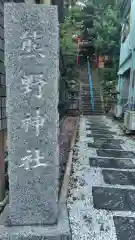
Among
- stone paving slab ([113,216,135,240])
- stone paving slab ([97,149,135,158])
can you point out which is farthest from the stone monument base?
stone paving slab ([97,149,135,158])

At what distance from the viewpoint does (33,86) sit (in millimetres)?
2012

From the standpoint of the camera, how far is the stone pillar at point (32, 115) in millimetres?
1944

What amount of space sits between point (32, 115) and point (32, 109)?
0.06 m

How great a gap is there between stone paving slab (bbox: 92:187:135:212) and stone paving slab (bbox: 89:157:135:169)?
3.52 ft

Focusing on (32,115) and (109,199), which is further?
(109,199)

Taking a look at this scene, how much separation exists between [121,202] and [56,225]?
3.94 ft

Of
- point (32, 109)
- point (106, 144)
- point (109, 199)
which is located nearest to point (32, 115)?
point (32, 109)

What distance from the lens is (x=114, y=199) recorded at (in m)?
3.11

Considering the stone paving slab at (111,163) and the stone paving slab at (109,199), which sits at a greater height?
the stone paving slab at (111,163)

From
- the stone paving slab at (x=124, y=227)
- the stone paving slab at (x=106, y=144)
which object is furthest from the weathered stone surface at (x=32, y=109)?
the stone paving slab at (x=106, y=144)

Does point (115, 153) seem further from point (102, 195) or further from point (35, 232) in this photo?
point (35, 232)

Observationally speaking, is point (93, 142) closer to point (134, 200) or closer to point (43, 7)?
point (134, 200)

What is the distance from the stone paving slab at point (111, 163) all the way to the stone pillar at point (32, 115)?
2434 mm

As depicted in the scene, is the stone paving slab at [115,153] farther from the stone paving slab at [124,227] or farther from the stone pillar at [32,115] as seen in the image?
the stone pillar at [32,115]
